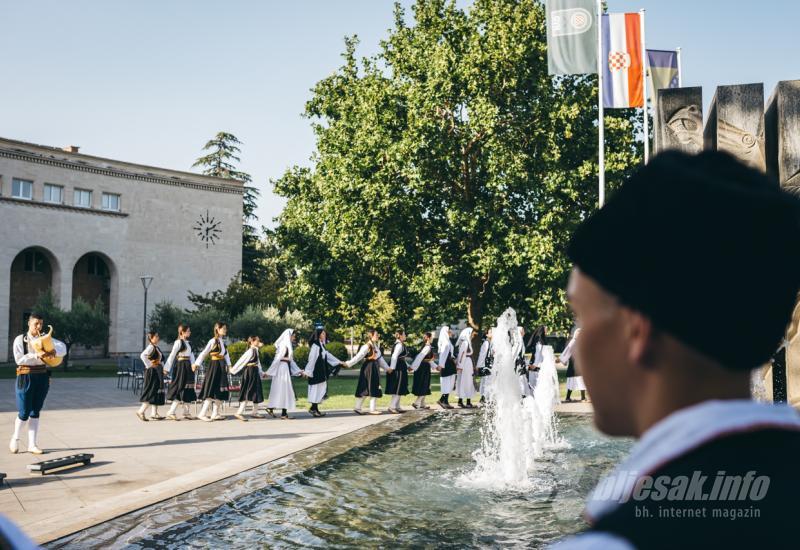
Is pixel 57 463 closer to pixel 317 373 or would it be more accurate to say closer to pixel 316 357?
pixel 317 373

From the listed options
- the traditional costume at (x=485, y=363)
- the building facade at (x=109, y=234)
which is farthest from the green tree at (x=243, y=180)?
the traditional costume at (x=485, y=363)

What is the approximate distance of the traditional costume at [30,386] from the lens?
35.5 feet

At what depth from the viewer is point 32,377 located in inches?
429

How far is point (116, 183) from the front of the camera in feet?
152

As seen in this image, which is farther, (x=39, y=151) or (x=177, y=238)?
(x=177, y=238)

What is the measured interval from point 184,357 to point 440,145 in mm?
11829

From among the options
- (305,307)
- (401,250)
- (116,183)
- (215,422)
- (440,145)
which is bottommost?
(215,422)

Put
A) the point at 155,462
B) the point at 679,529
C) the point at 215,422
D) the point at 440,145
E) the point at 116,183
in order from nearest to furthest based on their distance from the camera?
the point at 679,529
the point at 155,462
the point at 215,422
the point at 440,145
the point at 116,183

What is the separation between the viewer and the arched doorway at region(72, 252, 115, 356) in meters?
46.5

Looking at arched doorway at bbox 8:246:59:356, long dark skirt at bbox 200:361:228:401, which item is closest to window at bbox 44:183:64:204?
arched doorway at bbox 8:246:59:356

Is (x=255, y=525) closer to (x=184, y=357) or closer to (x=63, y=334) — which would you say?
(x=184, y=357)

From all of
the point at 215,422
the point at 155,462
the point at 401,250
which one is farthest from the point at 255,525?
the point at 401,250

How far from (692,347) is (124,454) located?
11.4 metres

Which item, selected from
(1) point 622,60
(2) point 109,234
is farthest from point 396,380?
(2) point 109,234
